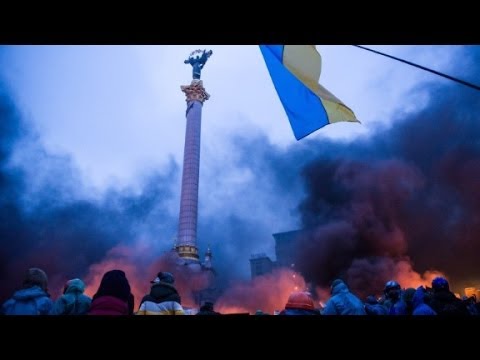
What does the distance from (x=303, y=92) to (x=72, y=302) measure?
201 inches

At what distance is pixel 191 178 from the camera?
105ft

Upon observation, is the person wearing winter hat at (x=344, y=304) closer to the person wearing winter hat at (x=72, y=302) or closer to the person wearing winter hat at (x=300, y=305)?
the person wearing winter hat at (x=300, y=305)

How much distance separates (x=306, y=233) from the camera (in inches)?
1367

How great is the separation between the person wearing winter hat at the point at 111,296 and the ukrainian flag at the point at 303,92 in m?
3.97

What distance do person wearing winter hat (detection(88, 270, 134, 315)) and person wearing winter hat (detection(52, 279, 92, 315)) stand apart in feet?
2.98

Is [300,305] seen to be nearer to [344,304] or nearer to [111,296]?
[344,304]

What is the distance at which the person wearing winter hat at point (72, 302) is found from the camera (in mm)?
3853

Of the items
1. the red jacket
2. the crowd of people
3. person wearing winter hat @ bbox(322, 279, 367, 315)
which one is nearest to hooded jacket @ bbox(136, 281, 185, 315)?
the crowd of people

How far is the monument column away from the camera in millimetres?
29375

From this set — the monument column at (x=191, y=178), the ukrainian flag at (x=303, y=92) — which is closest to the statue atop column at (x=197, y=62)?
the monument column at (x=191, y=178)

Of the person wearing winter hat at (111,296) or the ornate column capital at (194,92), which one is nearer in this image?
the person wearing winter hat at (111,296)

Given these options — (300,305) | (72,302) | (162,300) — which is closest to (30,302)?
(72,302)

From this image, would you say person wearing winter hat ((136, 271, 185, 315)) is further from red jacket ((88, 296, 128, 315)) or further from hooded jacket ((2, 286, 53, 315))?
hooded jacket ((2, 286, 53, 315))
